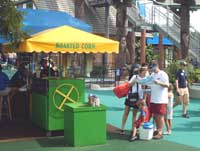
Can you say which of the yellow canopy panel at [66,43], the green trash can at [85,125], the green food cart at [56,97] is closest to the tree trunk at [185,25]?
the yellow canopy panel at [66,43]

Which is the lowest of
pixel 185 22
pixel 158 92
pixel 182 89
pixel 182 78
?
pixel 182 89

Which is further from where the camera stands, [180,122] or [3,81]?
[180,122]

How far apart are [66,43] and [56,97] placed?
1249mm

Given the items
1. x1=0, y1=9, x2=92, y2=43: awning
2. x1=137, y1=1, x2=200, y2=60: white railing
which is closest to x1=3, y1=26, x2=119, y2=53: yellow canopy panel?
x1=0, y1=9, x2=92, y2=43: awning

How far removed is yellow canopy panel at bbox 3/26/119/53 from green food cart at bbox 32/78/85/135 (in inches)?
32.0

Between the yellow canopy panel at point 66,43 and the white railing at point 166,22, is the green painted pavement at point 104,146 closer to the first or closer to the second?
the yellow canopy panel at point 66,43

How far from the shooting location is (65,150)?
8.85 meters

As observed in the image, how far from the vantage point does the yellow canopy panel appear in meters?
9.64

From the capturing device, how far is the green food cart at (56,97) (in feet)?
33.2

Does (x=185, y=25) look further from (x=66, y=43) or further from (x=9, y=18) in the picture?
(x=9, y=18)

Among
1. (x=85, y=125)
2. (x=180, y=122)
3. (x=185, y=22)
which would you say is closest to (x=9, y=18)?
(x=85, y=125)

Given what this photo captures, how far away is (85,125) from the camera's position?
30.1 ft

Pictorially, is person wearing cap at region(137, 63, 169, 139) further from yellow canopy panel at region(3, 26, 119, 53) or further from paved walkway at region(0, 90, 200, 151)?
yellow canopy panel at region(3, 26, 119, 53)

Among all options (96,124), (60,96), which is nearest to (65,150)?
(96,124)
